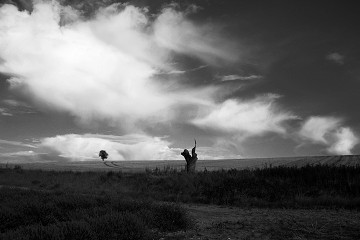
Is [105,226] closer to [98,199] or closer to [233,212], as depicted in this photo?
[98,199]

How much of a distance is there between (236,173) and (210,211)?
27.5 feet

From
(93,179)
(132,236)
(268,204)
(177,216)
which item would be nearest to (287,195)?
(268,204)

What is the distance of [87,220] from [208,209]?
20.8ft

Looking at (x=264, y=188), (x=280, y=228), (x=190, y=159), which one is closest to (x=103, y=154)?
(x=190, y=159)

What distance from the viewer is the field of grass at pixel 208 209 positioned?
7.80 m

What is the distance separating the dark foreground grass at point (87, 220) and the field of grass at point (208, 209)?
0.02 meters

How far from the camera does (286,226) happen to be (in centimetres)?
908

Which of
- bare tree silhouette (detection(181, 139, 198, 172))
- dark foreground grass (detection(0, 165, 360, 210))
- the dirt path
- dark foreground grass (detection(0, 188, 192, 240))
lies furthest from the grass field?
dark foreground grass (detection(0, 188, 192, 240))

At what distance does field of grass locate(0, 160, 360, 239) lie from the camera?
7801 millimetres

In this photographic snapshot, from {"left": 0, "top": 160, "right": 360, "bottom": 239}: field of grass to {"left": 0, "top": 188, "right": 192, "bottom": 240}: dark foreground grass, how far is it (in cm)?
2

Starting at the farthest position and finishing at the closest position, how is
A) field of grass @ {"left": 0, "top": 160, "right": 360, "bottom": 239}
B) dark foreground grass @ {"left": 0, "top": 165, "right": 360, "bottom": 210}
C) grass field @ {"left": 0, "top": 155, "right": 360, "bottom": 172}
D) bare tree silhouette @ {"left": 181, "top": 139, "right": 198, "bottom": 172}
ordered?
grass field @ {"left": 0, "top": 155, "right": 360, "bottom": 172}
bare tree silhouette @ {"left": 181, "top": 139, "right": 198, "bottom": 172}
dark foreground grass @ {"left": 0, "top": 165, "right": 360, "bottom": 210}
field of grass @ {"left": 0, "top": 160, "right": 360, "bottom": 239}

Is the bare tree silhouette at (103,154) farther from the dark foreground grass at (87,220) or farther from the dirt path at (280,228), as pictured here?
the dirt path at (280,228)

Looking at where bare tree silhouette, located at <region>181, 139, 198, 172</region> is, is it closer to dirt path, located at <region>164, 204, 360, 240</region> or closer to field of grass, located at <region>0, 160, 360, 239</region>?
field of grass, located at <region>0, 160, 360, 239</region>

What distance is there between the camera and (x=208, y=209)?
13602 mm
